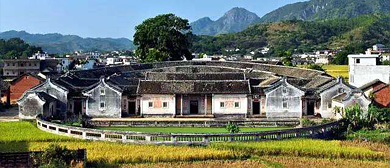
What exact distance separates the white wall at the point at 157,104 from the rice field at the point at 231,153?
1191 cm

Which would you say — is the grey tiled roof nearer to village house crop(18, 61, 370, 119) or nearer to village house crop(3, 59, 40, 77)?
village house crop(18, 61, 370, 119)

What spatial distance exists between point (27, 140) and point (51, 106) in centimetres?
1069

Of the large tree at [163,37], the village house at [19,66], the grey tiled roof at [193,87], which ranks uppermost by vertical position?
the large tree at [163,37]

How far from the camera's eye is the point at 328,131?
95.5 ft

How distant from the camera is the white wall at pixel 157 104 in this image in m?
38.1

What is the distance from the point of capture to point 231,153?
23391mm

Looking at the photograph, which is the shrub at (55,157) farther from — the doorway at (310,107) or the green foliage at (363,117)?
the doorway at (310,107)

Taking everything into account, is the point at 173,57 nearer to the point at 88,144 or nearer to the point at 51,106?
the point at 51,106

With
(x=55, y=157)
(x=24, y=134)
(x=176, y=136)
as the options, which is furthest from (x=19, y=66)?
(x=55, y=157)

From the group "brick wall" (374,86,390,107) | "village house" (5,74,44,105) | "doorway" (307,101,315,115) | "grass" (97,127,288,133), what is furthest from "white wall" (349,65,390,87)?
"village house" (5,74,44,105)

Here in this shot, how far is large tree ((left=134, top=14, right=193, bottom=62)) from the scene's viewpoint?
67.1 m

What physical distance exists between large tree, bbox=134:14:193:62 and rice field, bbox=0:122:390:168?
4144cm

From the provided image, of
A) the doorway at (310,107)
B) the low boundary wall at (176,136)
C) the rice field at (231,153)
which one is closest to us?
the rice field at (231,153)

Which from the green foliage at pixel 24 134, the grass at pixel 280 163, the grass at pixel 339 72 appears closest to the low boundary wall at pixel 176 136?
the green foliage at pixel 24 134
